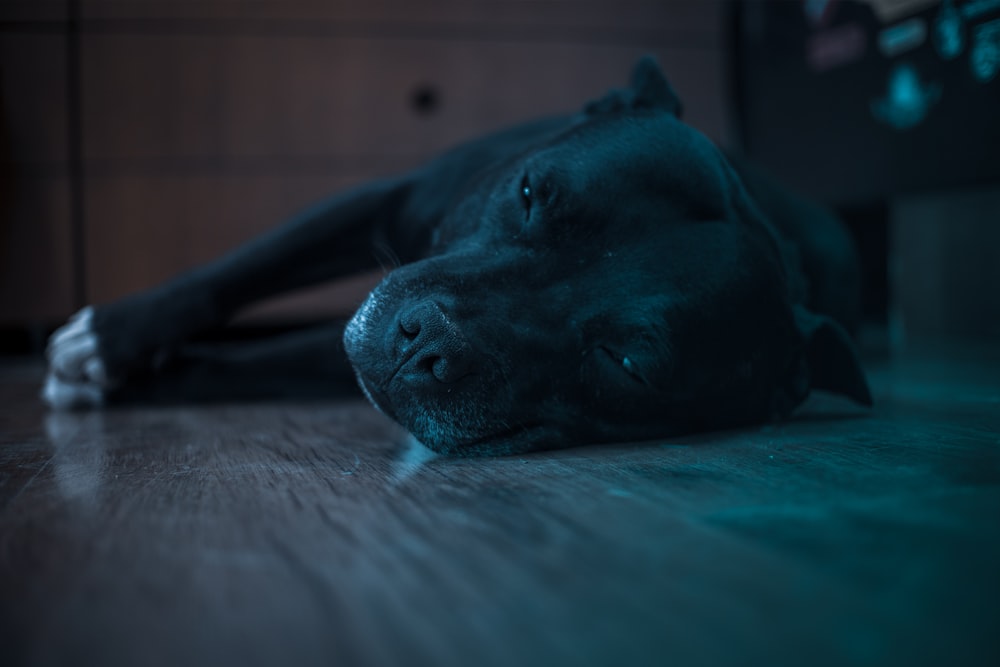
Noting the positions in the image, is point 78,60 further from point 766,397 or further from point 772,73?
point 766,397

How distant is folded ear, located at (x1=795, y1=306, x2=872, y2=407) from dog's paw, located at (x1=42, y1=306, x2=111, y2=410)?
1.25 metres

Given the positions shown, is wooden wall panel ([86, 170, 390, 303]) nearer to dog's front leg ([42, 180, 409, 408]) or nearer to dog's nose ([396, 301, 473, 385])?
dog's front leg ([42, 180, 409, 408])

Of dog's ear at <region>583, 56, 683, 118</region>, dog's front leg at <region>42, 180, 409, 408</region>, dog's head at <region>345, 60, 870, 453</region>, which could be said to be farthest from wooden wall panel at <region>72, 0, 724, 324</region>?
dog's head at <region>345, 60, 870, 453</region>

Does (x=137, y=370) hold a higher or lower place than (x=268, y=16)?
lower

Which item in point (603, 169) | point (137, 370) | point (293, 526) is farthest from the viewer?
point (137, 370)

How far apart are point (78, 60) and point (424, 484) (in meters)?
2.86

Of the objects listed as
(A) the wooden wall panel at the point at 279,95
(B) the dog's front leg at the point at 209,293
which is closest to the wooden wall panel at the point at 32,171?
(A) the wooden wall panel at the point at 279,95

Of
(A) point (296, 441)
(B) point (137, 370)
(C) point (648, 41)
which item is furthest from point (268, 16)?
(A) point (296, 441)

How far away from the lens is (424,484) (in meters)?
0.85

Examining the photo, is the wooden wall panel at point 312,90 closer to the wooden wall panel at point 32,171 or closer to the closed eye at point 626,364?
the wooden wall panel at point 32,171

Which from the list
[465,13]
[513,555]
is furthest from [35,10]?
[513,555]

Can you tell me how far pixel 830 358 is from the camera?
49.2 inches

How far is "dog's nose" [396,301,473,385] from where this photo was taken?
3.15ft

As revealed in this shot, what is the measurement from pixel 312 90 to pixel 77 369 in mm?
1878
